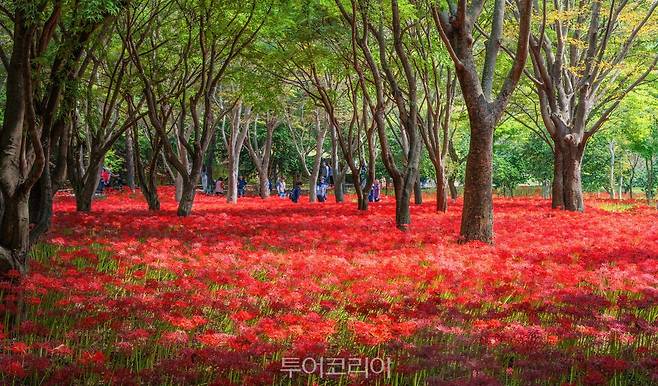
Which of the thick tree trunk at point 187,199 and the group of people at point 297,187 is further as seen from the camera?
the group of people at point 297,187

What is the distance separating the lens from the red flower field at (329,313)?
420 centimetres

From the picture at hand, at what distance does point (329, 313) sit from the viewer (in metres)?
5.92

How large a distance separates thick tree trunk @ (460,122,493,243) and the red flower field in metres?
0.45

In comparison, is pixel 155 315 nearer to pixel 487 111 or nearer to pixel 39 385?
pixel 39 385

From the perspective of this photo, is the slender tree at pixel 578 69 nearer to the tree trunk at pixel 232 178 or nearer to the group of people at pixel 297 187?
the group of people at pixel 297 187

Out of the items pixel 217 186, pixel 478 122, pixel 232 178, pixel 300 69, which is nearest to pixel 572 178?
pixel 300 69

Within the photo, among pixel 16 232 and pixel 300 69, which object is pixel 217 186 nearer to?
pixel 300 69

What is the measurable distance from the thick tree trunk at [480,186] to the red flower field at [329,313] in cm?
45

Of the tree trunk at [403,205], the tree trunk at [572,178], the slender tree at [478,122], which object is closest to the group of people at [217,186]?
the tree trunk at [572,178]

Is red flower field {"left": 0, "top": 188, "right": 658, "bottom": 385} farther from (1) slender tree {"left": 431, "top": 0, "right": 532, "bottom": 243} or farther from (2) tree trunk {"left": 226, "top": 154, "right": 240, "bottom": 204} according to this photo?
(2) tree trunk {"left": 226, "top": 154, "right": 240, "bottom": 204}

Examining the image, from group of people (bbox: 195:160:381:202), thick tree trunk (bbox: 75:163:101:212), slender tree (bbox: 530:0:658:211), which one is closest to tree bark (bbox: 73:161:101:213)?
thick tree trunk (bbox: 75:163:101:212)

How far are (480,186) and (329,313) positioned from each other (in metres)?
6.23

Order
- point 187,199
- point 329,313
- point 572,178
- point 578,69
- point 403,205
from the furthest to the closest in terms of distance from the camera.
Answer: point 572,178 < point 578,69 < point 187,199 < point 403,205 < point 329,313

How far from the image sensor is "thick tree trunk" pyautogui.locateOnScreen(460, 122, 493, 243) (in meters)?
11.2
